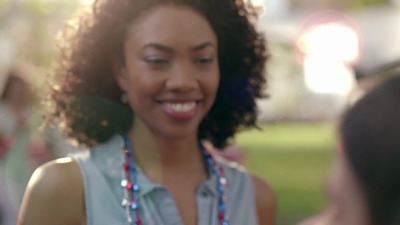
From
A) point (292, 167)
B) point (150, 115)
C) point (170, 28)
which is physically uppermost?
point (170, 28)

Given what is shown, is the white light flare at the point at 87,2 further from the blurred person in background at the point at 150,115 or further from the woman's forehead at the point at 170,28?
the woman's forehead at the point at 170,28

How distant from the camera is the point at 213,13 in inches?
121

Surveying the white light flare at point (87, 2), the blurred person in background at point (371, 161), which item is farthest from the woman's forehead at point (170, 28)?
the blurred person in background at point (371, 161)

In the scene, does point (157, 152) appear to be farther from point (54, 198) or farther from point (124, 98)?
point (54, 198)

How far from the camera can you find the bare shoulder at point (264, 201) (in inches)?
124

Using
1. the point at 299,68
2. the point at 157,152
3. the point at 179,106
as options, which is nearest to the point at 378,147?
the point at 179,106

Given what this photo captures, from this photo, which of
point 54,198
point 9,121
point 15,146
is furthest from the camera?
point 9,121

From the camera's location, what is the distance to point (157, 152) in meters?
3.03

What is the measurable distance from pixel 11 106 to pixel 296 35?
55.1 feet

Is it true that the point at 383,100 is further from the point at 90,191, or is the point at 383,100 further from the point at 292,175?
the point at 292,175

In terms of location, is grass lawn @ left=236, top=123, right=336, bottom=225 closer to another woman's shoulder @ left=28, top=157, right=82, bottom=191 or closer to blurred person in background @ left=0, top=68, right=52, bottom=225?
blurred person in background @ left=0, top=68, right=52, bottom=225

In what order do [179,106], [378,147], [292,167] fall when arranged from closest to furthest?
1. [378,147]
2. [179,106]
3. [292,167]

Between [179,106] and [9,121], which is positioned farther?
[9,121]

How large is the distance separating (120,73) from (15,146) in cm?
338
